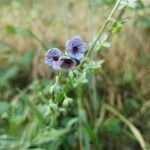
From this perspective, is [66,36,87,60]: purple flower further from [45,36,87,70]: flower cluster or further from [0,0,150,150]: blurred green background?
[0,0,150,150]: blurred green background

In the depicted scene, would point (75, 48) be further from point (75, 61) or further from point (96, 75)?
point (96, 75)

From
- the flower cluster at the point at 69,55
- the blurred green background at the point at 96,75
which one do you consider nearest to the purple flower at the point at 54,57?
the flower cluster at the point at 69,55

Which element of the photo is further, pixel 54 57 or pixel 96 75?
pixel 96 75

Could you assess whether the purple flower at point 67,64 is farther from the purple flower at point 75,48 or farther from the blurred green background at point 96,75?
the blurred green background at point 96,75

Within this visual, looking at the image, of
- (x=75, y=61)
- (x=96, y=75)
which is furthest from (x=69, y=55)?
(x=96, y=75)

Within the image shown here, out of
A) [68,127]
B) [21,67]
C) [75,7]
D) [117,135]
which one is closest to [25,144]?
[68,127]

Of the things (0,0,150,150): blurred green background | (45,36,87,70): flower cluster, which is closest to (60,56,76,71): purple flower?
(45,36,87,70): flower cluster


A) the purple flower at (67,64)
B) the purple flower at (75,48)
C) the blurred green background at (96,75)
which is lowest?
the purple flower at (67,64)
